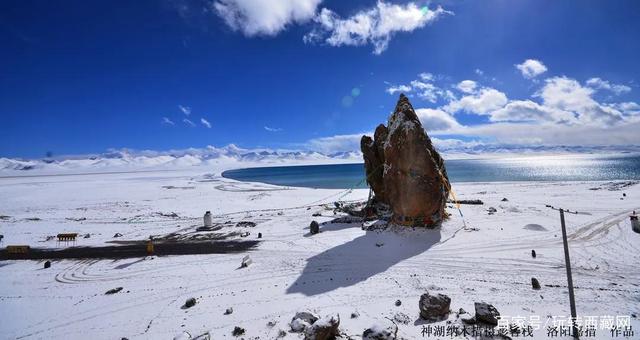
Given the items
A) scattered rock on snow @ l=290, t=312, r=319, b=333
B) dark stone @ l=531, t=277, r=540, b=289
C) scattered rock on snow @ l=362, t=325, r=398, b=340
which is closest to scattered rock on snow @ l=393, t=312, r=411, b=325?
scattered rock on snow @ l=362, t=325, r=398, b=340

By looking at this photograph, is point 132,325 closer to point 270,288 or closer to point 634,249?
point 270,288

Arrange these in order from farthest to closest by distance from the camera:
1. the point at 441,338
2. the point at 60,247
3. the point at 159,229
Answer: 1. the point at 159,229
2. the point at 60,247
3. the point at 441,338

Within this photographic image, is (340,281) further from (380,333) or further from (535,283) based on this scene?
(535,283)

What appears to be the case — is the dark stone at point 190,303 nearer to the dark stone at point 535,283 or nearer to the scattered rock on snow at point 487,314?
the scattered rock on snow at point 487,314

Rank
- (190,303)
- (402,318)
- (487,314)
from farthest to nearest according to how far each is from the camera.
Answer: (190,303) → (402,318) → (487,314)

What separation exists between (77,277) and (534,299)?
71.9ft

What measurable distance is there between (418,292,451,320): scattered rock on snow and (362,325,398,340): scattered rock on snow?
1572 mm

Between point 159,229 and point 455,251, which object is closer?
point 455,251

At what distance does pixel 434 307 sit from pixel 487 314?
1573 mm

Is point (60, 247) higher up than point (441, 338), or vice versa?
point (60, 247)

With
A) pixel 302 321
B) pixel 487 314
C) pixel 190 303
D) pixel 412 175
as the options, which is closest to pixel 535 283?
pixel 487 314

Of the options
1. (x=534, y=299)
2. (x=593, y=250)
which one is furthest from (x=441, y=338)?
(x=593, y=250)

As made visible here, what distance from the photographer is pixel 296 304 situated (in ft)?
36.7

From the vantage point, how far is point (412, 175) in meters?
20.2
